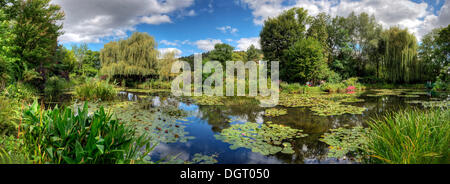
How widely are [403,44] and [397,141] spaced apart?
73.0ft

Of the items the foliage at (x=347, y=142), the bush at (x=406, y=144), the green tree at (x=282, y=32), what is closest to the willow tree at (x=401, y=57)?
the green tree at (x=282, y=32)

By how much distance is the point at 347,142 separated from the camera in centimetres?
364

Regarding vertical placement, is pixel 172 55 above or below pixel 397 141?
above

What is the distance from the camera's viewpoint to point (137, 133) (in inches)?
163

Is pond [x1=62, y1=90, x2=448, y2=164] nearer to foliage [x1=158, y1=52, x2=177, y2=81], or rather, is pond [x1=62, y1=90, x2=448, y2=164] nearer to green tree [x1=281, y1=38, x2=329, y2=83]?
green tree [x1=281, y1=38, x2=329, y2=83]

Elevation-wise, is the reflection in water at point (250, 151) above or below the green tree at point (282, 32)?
below

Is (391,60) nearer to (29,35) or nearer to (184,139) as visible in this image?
(184,139)

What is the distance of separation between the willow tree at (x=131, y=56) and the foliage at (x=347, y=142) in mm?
17818

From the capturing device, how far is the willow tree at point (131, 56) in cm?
1798

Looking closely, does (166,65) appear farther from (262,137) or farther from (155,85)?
(262,137)

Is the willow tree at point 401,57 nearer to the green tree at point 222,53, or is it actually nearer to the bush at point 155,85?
the green tree at point 222,53

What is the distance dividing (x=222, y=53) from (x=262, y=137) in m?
24.8

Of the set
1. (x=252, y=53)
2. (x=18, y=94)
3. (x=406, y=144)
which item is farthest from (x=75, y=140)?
(x=252, y=53)
